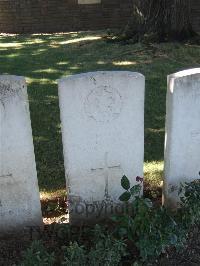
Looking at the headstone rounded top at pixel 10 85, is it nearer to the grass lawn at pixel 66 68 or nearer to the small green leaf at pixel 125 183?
the small green leaf at pixel 125 183

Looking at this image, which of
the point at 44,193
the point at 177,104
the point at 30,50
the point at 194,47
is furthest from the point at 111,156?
the point at 30,50

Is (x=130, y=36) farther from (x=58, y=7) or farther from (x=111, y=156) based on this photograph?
(x=111, y=156)

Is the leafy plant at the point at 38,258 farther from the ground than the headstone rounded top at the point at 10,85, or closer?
closer

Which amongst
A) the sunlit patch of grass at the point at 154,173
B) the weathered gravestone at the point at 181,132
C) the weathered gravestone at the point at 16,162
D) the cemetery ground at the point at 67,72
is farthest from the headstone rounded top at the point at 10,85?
the sunlit patch of grass at the point at 154,173

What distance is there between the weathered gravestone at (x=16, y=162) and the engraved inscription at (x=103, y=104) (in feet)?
1.70

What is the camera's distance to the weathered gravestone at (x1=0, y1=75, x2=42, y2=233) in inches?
141

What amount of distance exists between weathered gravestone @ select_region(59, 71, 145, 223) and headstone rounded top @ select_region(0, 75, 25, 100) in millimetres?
328

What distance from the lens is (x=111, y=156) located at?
4039mm

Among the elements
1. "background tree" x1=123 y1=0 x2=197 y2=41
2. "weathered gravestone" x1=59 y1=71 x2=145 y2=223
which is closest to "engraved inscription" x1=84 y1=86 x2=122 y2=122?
"weathered gravestone" x1=59 y1=71 x2=145 y2=223

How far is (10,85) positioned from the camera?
354 cm

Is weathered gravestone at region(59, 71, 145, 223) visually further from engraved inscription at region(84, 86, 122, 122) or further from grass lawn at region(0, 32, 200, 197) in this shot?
grass lawn at region(0, 32, 200, 197)

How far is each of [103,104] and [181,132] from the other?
2.54 feet

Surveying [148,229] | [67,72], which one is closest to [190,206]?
[148,229]

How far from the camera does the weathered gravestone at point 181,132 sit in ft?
12.5
